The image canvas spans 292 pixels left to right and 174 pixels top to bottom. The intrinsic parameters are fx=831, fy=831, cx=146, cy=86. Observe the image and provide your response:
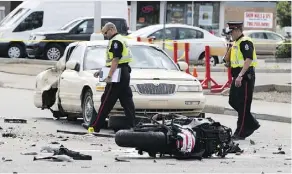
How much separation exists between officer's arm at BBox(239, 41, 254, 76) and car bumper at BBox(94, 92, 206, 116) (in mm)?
1060

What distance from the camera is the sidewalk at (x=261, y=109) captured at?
16.8 metres

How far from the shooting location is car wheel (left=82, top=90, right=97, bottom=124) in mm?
13352

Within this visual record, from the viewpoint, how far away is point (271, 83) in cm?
2222

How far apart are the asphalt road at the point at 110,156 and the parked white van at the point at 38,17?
15.7m

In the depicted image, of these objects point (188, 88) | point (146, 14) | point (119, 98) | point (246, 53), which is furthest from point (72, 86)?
point (146, 14)

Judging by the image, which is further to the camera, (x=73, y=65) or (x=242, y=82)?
(x=73, y=65)

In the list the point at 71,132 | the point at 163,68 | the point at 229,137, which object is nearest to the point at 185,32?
the point at 163,68

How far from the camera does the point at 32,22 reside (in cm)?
3177

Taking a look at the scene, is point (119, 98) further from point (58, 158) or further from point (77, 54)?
point (58, 158)

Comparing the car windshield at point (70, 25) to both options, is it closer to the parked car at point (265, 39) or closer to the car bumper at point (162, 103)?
the parked car at point (265, 39)

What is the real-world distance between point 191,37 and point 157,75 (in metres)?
17.4

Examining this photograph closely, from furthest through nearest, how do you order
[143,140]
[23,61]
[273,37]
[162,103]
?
[273,37]
[23,61]
[162,103]
[143,140]

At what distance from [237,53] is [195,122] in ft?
9.38

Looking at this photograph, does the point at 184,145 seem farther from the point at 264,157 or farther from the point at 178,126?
the point at 264,157
